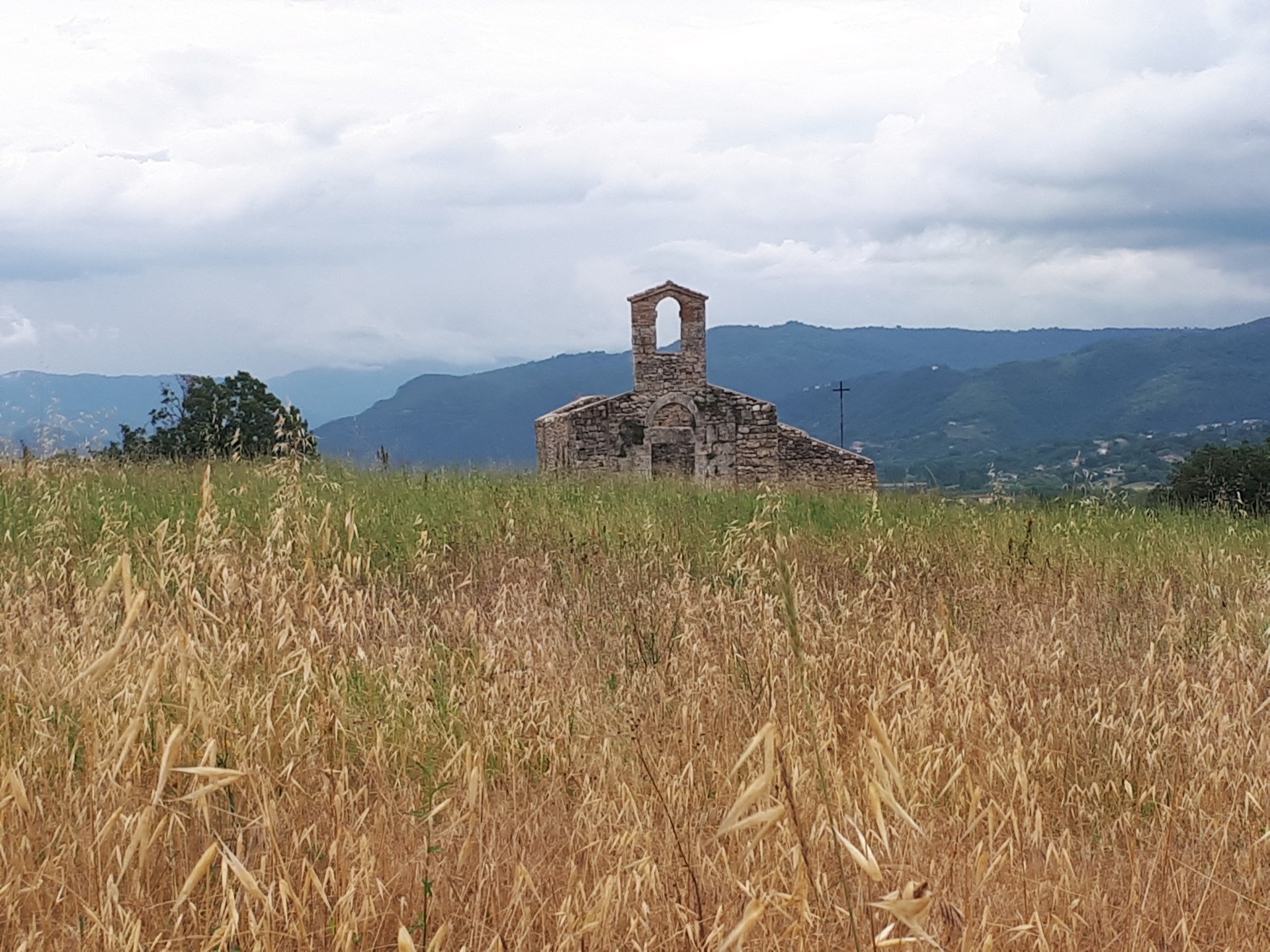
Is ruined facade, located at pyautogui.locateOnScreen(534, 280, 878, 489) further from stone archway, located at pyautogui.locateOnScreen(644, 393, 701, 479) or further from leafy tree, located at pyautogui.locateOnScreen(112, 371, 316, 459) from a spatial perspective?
leafy tree, located at pyautogui.locateOnScreen(112, 371, 316, 459)

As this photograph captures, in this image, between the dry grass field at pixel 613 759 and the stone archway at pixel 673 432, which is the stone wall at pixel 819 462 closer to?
the stone archway at pixel 673 432

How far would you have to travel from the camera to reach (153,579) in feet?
15.1

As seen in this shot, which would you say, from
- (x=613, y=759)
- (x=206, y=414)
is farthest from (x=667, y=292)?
(x=613, y=759)

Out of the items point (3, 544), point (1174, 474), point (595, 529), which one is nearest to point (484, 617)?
point (595, 529)

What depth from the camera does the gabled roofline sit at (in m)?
25.0

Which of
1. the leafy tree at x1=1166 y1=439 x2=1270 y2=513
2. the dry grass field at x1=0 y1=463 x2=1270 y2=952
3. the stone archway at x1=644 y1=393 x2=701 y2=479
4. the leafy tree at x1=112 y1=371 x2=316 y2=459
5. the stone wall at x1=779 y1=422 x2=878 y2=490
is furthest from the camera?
the stone archway at x1=644 y1=393 x2=701 y2=479

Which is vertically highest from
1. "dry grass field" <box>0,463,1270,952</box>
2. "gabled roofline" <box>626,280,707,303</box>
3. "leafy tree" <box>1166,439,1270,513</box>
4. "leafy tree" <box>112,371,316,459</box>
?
"gabled roofline" <box>626,280,707,303</box>

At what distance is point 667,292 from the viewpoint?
2512 cm

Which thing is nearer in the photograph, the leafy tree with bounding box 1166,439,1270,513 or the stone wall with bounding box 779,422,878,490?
the leafy tree with bounding box 1166,439,1270,513

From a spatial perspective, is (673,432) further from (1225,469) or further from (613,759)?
(613,759)

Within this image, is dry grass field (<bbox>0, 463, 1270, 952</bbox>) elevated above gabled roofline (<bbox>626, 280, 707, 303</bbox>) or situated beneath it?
Result: situated beneath

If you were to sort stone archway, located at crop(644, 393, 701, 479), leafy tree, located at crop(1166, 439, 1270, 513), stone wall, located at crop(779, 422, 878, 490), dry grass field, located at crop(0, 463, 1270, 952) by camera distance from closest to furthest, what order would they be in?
dry grass field, located at crop(0, 463, 1270, 952) < leafy tree, located at crop(1166, 439, 1270, 513) < stone wall, located at crop(779, 422, 878, 490) < stone archway, located at crop(644, 393, 701, 479)

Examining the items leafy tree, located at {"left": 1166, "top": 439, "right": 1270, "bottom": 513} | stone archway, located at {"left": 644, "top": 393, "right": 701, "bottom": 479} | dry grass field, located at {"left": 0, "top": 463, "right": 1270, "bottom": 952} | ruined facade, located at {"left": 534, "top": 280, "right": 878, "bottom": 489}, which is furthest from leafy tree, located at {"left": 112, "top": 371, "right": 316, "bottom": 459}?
leafy tree, located at {"left": 1166, "top": 439, "right": 1270, "bottom": 513}

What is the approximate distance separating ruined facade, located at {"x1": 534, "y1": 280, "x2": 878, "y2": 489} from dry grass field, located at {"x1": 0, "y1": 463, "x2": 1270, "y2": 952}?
19.7 metres
